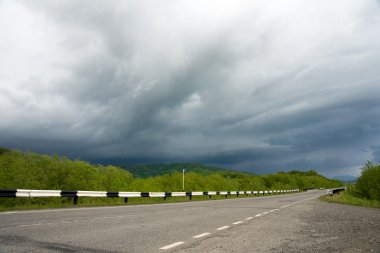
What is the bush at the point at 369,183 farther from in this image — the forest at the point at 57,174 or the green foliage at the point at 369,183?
the forest at the point at 57,174

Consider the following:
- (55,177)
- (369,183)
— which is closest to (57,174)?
(55,177)

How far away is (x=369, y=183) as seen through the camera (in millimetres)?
45094

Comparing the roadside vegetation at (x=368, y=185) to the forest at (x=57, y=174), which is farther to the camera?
the roadside vegetation at (x=368, y=185)

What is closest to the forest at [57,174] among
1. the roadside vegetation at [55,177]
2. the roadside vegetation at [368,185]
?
the roadside vegetation at [55,177]

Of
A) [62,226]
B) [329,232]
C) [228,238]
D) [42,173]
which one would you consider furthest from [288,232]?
[42,173]

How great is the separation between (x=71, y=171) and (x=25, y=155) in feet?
14.1

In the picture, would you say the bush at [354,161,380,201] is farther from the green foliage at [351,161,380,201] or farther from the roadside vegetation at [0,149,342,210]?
the roadside vegetation at [0,149,342,210]

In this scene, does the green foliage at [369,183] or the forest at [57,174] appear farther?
the green foliage at [369,183]

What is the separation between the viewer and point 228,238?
8.84m

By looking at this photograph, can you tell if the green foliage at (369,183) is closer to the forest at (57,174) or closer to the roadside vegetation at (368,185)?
the roadside vegetation at (368,185)

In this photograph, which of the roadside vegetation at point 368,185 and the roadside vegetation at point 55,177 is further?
the roadside vegetation at point 368,185

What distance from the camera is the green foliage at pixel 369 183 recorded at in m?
43.6

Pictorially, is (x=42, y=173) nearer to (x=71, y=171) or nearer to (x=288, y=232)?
(x=71, y=171)

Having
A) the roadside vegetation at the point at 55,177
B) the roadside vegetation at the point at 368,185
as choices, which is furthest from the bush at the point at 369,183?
the roadside vegetation at the point at 55,177
